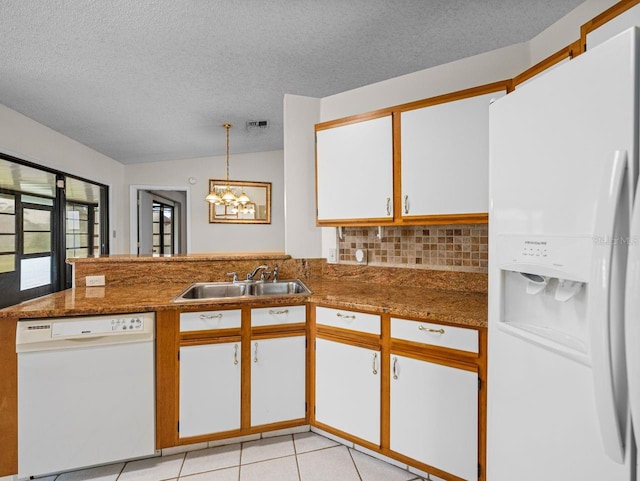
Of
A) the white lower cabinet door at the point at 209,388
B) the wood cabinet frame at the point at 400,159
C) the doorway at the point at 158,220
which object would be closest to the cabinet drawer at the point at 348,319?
the white lower cabinet door at the point at 209,388

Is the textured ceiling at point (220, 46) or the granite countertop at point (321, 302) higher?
the textured ceiling at point (220, 46)

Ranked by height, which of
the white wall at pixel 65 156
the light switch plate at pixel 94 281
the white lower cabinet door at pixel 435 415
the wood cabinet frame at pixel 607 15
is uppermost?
the white wall at pixel 65 156

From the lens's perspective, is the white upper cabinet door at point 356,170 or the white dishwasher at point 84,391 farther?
the white upper cabinet door at point 356,170

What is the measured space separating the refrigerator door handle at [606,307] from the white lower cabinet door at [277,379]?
58.4 inches

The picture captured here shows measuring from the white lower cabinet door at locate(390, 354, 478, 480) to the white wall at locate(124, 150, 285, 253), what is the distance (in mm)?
4114

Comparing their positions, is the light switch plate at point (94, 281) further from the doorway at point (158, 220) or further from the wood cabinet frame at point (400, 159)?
the doorway at point (158, 220)

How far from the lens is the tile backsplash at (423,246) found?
6.91 feet

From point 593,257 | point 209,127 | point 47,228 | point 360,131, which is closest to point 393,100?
point 360,131

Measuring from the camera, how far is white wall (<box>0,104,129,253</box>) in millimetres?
3131

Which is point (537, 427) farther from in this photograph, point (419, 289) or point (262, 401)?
point (262, 401)

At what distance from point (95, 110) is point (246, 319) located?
9.24ft

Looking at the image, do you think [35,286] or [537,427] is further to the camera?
[35,286]

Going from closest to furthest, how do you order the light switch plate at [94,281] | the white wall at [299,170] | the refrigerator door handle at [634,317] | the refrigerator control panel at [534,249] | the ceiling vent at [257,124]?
the refrigerator door handle at [634,317] → the refrigerator control panel at [534,249] → the light switch plate at [94,281] → the white wall at [299,170] → the ceiling vent at [257,124]

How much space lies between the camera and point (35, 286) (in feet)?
11.6
